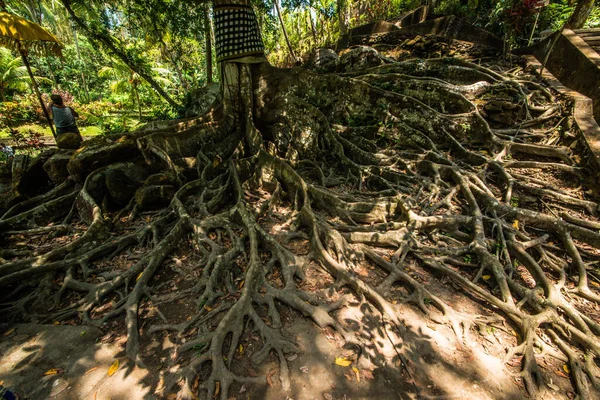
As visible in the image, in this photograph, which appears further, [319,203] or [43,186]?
[43,186]

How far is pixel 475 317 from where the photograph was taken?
282 cm

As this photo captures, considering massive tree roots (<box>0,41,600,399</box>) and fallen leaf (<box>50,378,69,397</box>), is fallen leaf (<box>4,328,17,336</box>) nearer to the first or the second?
massive tree roots (<box>0,41,600,399</box>)

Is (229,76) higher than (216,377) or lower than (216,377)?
Result: higher

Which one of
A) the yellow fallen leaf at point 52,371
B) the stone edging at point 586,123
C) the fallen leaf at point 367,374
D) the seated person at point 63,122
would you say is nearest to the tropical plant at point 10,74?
the seated person at point 63,122

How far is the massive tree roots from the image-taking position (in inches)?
109

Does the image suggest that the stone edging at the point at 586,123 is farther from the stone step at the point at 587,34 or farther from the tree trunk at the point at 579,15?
the tree trunk at the point at 579,15

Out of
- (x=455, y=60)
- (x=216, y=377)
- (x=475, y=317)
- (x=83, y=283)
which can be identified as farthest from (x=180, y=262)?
(x=455, y=60)

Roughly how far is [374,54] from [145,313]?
9.83 m

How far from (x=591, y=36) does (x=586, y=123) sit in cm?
462

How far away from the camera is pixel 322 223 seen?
3.92 meters

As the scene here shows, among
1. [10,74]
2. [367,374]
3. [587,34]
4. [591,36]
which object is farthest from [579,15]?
[10,74]

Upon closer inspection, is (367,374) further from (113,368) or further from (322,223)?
(113,368)

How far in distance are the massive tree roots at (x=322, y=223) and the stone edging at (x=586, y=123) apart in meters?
0.18

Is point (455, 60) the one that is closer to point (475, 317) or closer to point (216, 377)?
point (475, 317)
